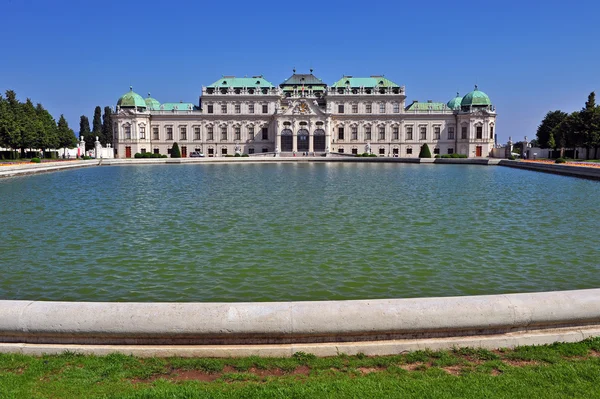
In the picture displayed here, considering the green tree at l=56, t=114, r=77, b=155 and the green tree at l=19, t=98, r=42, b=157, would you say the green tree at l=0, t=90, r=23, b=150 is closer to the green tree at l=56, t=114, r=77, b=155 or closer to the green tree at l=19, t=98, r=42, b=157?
the green tree at l=19, t=98, r=42, b=157

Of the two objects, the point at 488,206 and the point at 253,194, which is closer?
→ the point at 488,206

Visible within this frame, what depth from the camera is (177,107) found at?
98.4m

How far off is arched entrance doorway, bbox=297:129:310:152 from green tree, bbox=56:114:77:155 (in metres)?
43.4

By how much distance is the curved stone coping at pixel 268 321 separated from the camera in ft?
19.8

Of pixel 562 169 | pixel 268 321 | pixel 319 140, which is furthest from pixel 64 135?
pixel 268 321

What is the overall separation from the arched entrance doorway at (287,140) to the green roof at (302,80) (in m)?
11.7

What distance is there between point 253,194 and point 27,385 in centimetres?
2223

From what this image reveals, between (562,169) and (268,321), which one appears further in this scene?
(562,169)

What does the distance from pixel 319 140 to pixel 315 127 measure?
254 centimetres

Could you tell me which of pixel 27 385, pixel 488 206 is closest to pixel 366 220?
pixel 488 206

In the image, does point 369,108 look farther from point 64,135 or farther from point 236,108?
point 64,135

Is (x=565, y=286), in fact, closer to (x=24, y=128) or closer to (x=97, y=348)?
(x=97, y=348)

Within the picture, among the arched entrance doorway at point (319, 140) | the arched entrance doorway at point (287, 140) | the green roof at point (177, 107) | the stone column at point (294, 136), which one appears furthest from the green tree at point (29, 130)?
the arched entrance doorway at point (319, 140)

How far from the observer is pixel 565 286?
994 cm
